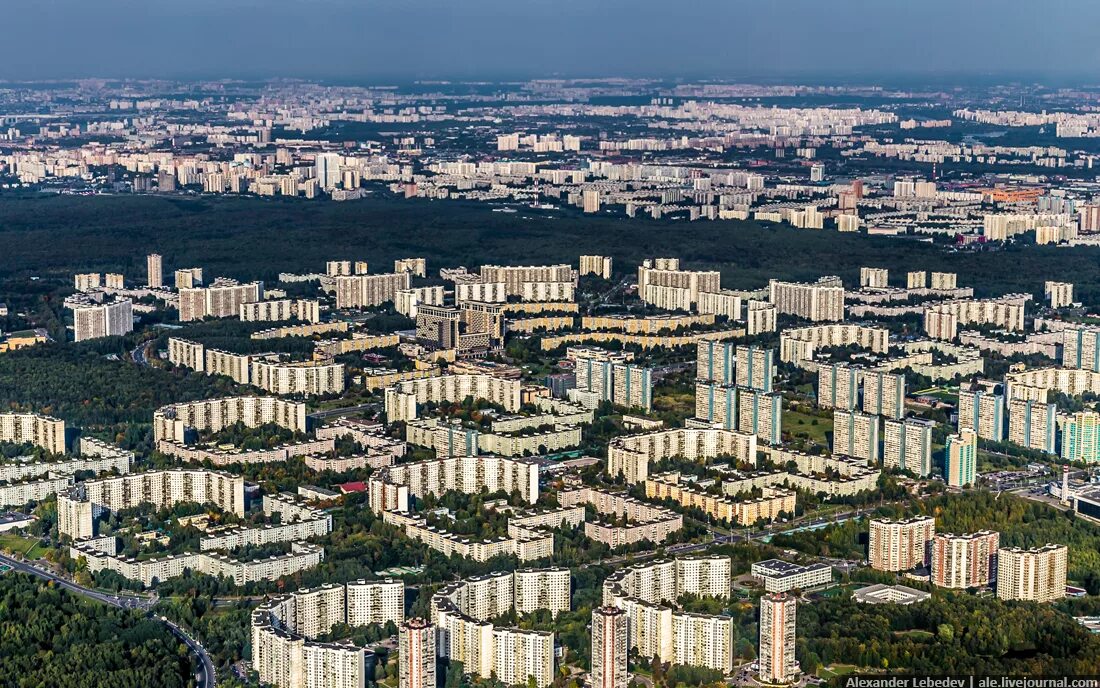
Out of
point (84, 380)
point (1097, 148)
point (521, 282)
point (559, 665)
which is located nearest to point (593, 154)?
point (1097, 148)

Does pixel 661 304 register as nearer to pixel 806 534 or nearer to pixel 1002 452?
pixel 1002 452

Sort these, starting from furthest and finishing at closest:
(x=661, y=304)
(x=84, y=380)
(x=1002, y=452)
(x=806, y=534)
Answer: (x=661, y=304) < (x=84, y=380) < (x=1002, y=452) < (x=806, y=534)

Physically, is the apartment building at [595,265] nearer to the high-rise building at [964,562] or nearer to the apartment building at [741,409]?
the apartment building at [741,409]

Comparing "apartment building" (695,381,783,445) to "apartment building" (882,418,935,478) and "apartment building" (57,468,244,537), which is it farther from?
"apartment building" (57,468,244,537)

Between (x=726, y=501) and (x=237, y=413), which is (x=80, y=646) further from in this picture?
(x=237, y=413)

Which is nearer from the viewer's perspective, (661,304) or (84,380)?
(84,380)

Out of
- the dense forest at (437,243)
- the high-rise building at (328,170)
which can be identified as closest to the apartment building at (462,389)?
the dense forest at (437,243)
